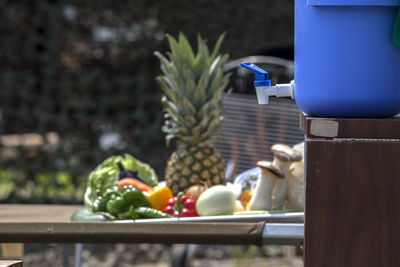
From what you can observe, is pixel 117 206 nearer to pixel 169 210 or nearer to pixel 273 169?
pixel 169 210

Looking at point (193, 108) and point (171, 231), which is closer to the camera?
point (171, 231)

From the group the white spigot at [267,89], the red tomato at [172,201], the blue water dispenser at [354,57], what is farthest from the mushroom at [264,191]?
the blue water dispenser at [354,57]

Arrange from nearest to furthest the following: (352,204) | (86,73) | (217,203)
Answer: (352,204), (217,203), (86,73)

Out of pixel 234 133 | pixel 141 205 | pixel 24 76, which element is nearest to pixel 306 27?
pixel 141 205

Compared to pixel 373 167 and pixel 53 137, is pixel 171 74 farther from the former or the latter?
pixel 53 137

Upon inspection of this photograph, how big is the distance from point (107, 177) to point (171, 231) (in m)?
0.63

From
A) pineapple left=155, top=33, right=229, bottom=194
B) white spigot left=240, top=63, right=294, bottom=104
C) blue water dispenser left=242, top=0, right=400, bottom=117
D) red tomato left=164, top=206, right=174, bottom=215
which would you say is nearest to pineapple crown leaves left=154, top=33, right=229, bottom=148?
pineapple left=155, top=33, right=229, bottom=194

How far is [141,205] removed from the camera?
1900 mm

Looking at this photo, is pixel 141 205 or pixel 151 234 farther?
pixel 141 205

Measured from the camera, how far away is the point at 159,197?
2021mm

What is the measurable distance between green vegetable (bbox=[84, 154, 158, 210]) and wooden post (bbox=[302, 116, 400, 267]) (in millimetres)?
1093

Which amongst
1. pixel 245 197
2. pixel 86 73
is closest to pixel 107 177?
pixel 245 197

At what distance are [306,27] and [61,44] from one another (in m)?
3.42

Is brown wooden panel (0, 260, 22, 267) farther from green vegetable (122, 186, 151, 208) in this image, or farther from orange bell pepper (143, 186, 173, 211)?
orange bell pepper (143, 186, 173, 211)
